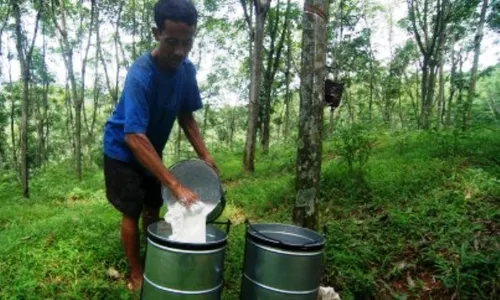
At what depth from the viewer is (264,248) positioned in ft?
6.60

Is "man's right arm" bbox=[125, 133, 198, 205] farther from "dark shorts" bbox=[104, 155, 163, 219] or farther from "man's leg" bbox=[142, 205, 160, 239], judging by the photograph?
"man's leg" bbox=[142, 205, 160, 239]

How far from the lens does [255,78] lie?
7.37 metres

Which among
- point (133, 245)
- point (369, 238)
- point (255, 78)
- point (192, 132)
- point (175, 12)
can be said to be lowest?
point (369, 238)

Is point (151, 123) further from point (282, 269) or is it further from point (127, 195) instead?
point (282, 269)

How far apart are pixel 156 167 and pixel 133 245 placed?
0.79m

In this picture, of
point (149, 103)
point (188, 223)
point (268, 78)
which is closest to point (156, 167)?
point (188, 223)

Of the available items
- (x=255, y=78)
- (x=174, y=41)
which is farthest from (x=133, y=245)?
(x=255, y=78)

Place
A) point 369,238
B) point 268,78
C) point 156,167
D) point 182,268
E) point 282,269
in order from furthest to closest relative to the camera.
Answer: point 268,78 → point 369,238 → point 156,167 → point 282,269 → point 182,268

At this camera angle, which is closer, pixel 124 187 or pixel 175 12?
pixel 175 12

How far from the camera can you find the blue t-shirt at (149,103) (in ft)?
7.22

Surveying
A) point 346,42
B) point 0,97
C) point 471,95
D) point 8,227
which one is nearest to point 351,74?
point 346,42

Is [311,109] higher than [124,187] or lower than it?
higher

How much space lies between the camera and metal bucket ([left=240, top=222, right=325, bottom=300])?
6.43ft

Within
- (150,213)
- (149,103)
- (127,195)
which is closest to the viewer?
(149,103)
